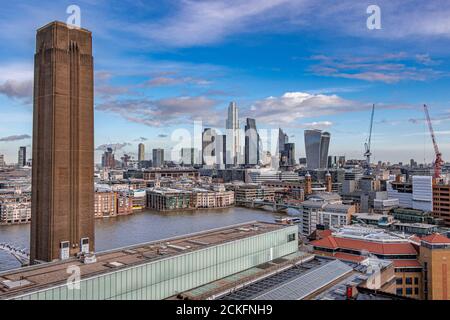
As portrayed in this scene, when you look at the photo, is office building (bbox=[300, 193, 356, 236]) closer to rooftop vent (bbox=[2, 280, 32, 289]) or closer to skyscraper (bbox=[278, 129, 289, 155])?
rooftop vent (bbox=[2, 280, 32, 289])

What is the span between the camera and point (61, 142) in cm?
1424

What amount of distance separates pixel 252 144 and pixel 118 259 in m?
110

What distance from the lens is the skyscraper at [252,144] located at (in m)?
116

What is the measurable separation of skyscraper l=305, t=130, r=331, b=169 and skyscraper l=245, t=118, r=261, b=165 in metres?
23.8

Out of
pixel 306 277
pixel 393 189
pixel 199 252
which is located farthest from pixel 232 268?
pixel 393 189

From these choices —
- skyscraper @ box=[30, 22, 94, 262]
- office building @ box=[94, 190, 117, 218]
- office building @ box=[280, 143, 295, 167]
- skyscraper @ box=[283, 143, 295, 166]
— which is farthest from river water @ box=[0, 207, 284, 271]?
skyscraper @ box=[283, 143, 295, 166]

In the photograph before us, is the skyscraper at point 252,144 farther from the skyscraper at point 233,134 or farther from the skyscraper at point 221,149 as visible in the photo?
the skyscraper at point 221,149

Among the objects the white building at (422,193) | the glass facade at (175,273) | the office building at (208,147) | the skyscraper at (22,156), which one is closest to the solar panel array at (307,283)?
the glass facade at (175,273)

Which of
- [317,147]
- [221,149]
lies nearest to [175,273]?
[317,147]

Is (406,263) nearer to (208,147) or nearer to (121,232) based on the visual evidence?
(121,232)

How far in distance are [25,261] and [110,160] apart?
104755mm

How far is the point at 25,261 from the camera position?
55.9 ft

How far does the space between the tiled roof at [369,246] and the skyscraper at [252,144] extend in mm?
98276

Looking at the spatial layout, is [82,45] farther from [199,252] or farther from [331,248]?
[331,248]
